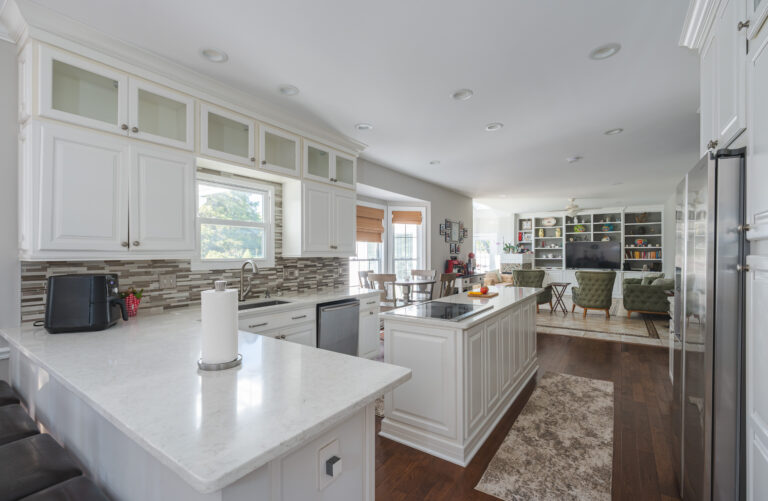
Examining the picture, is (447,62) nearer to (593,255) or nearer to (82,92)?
(82,92)

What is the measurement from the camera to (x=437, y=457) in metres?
2.15

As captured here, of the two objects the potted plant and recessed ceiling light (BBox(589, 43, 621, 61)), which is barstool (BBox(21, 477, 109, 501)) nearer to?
the potted plant

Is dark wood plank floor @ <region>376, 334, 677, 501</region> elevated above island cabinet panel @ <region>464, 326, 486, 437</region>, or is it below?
below

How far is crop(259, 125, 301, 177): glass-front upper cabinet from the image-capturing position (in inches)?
113

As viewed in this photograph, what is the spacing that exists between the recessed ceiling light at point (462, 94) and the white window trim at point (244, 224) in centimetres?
185

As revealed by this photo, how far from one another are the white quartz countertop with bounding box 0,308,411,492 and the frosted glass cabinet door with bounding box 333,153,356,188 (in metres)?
2.37

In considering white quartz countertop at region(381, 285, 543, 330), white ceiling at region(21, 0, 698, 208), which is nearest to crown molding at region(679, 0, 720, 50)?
white ceiling at region(21, 0, 698, 208)

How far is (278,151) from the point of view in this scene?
3.05 m

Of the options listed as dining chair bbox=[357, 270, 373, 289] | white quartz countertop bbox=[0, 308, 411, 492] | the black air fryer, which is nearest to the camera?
white quartz countertop bbox=[0, 308, 411, 492]

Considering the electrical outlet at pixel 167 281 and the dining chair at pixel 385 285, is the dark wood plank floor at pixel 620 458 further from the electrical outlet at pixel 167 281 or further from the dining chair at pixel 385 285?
the dining chair at pixel 385 285

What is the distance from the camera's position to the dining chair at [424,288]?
17.4 feet

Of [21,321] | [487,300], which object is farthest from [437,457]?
[21,321]

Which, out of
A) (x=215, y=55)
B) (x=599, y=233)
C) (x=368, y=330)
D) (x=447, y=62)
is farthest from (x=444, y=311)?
(x=599, y=233)

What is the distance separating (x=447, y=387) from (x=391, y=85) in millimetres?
2157
